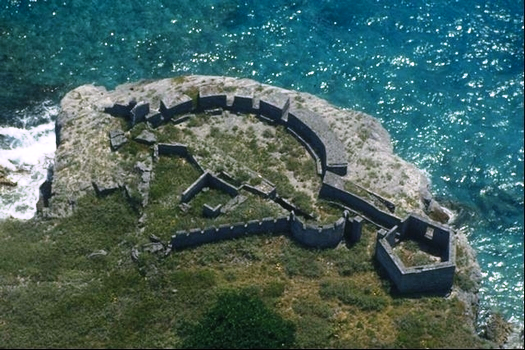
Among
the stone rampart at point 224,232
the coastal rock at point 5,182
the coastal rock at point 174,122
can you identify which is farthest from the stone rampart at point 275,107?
the coastal rock at point 5,182

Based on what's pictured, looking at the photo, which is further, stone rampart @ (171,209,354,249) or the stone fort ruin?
stone rampart @ (171,209,354,249)

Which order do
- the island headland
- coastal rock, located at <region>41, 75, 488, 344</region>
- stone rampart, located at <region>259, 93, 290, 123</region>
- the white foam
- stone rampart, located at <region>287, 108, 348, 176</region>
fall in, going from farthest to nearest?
stone rampart, located at <region>259, 93, 290, 123</region>
the white foam
stone rampart, located at <region>287, 108, 348, 176</region>
coastal rock, located at <region>41, 75, 488, 344</region>
the island headland

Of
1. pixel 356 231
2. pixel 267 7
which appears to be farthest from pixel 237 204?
pixel 267 7

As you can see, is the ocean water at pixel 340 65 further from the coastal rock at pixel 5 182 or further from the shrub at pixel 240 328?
the shrub at pixel 240 328

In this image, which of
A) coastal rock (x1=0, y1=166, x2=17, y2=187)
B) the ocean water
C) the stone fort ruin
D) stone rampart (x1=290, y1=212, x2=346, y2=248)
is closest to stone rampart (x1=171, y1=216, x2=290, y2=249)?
the stone fort ruin

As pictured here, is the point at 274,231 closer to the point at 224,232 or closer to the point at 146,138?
the point at 224,232

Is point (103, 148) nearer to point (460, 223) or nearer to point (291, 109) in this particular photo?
point (291, 109)

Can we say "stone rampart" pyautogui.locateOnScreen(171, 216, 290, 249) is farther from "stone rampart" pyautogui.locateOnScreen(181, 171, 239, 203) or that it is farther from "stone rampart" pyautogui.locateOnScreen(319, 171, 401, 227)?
"stone rampart" pyautogui.locateOnScreen(319, 171, 401, 227)
